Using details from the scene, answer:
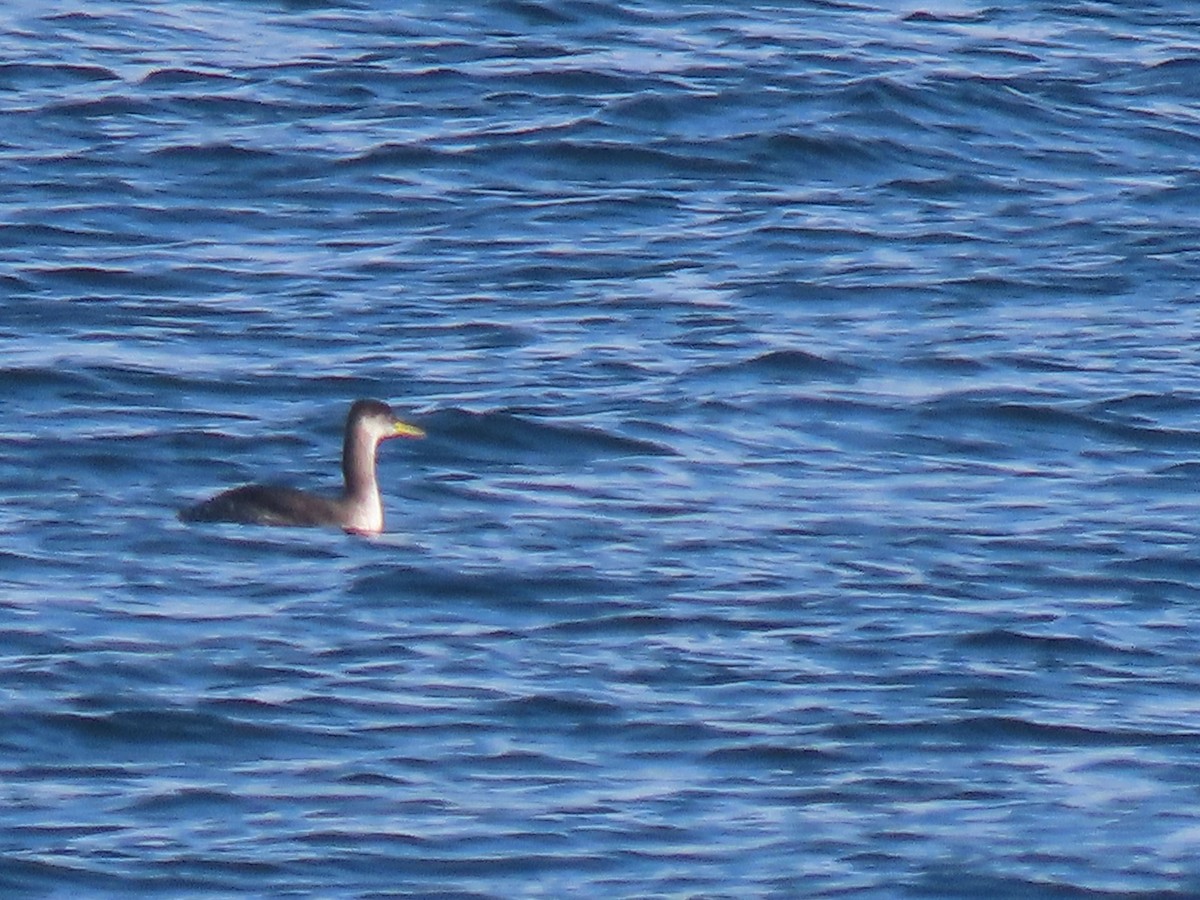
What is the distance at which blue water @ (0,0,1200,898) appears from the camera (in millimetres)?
10992

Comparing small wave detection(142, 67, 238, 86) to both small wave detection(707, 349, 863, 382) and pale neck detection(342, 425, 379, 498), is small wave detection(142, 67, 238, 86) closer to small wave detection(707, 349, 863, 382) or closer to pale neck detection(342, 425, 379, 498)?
small wave detection(707, 349, 863, 382)

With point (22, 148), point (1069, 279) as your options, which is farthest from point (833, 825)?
point (22, 148)

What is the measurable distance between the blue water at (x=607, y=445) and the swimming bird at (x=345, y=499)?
12cm

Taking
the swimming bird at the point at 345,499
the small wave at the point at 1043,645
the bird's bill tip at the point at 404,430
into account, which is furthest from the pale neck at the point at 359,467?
the small wave at the point at 1043,645

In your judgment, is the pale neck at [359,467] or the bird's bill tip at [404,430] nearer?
the pale neck at [359,467]

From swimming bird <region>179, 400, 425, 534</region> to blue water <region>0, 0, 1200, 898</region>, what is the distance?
120mm

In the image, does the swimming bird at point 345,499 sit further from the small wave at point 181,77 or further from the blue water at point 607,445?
the small wave at point 181,77

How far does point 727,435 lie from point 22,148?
6.83 metres

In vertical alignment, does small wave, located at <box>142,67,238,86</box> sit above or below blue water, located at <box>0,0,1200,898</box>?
above

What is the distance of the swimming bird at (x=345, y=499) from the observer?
564 inches

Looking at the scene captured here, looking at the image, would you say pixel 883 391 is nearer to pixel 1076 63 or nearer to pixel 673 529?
pixel 673 529

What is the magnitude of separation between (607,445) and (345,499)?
1.51 m

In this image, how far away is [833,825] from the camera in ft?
35.7

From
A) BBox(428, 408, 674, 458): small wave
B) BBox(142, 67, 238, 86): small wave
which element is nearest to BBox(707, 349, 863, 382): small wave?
BBox(428, 408, 674, 458): small wave
